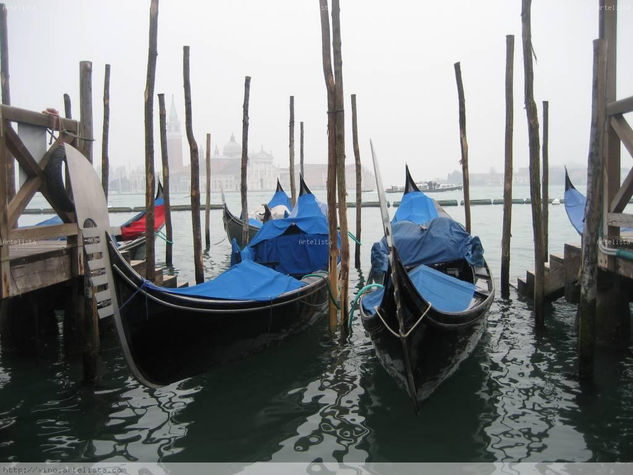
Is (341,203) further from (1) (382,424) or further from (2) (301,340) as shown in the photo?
(1) (382,424)

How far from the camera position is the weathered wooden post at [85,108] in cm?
342

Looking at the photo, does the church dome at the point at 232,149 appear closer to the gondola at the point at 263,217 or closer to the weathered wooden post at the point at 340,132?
the gondola at the point at 263,217

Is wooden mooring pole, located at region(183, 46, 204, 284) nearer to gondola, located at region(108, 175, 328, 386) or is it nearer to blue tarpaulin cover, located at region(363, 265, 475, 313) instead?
gondola, located at region(108, 175, 328, 386)

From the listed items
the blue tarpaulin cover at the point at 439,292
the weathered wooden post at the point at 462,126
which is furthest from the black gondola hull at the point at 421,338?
the weathered wooden post at the point at 462,126

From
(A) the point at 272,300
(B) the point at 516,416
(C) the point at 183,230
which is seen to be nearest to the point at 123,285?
(A) the point at 272,300

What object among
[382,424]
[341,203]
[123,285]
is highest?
[341,203]

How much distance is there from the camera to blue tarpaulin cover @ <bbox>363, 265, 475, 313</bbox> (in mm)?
3332

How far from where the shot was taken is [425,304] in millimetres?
2787

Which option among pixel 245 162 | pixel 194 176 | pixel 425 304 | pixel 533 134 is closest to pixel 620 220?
pixel 425 304

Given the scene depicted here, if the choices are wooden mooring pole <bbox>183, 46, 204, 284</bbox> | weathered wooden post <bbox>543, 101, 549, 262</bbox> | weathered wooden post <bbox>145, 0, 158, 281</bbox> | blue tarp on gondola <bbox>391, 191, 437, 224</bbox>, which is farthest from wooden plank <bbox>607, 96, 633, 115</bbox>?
wooden mooring pole <bbox>183, 46, 204, 284</bbox>

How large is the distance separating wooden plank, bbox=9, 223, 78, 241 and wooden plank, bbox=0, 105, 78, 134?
585mm

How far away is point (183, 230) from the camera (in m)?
16.2

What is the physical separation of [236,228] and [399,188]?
43598 mm

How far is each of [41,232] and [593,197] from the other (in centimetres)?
311
